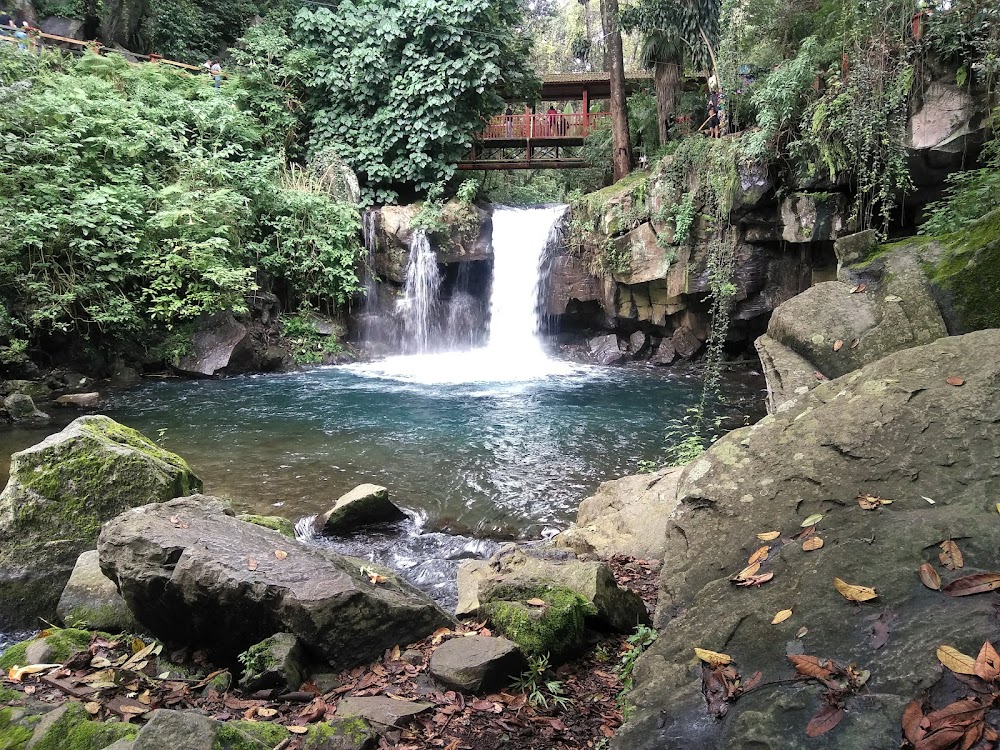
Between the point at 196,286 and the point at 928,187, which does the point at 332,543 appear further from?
the point at 928,187

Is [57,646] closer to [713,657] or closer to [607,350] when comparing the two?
[713,657]

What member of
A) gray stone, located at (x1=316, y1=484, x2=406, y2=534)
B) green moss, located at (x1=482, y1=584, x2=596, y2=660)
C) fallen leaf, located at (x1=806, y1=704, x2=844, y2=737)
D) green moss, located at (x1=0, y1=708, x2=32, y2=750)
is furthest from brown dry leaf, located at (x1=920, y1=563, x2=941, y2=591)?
gray stone, located at (x1=316, y1=484, x2=406, y2=534)

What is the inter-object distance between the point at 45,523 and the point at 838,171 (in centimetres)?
1102

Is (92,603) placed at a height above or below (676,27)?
below

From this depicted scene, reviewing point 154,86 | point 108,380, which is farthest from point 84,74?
point 108,380

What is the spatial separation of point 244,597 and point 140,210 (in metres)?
10.6

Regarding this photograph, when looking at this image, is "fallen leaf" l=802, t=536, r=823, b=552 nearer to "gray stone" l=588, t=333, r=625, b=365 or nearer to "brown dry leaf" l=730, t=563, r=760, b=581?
"brown dry leaf" l=730, t=563, r=760, b=581

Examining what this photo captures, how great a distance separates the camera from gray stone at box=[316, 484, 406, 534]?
5.80 meters

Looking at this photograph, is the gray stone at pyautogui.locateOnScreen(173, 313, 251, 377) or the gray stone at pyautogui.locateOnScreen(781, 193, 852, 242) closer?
the gray stone at pyautogui.locateOnScreen(781, 193, 852, 242)

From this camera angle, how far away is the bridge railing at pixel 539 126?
830 inches

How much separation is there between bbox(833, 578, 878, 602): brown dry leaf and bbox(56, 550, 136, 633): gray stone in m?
3.78

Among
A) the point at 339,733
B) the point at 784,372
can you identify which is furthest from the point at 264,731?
the point at 784,372

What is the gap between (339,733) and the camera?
2.51 m

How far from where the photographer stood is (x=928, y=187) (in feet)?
31.1
